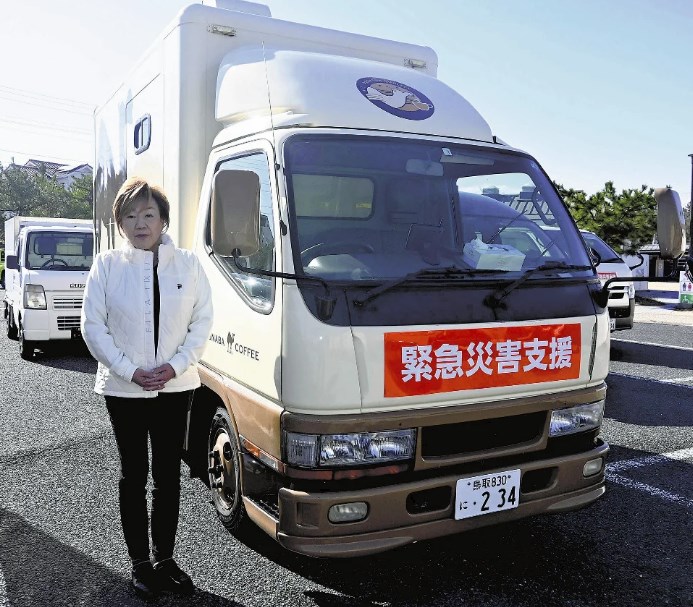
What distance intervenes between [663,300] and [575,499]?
1989cm

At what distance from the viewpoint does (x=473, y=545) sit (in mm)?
3451

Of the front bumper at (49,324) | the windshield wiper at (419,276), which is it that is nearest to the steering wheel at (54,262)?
the front bumper at (49,324)

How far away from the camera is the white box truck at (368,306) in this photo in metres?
2.60

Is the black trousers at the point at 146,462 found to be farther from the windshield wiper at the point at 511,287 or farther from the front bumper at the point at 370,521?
the windshield wiper at the point at 511,287

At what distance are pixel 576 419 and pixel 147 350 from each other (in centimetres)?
201

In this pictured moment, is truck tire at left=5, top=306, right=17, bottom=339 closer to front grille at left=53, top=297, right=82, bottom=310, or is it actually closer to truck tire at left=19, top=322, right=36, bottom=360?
truck tire at left=19, top=322, right=36, bottom=360

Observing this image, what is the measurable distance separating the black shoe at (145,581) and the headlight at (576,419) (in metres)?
1.90

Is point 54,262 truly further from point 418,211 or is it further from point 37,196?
point 37,196

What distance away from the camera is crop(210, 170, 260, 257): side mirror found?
2.86 m

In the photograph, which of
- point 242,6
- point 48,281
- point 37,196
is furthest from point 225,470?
point 37,196

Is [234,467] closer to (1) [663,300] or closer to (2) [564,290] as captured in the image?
(2) [564,290]

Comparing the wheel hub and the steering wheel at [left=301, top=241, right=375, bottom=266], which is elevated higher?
the steering wheel at [left=301, top=241, right=375, bottom=266]

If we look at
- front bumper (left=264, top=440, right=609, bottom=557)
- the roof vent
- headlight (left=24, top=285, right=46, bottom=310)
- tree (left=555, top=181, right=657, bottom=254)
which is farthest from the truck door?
tree (left=555, top=181, right=657, bottom=254)

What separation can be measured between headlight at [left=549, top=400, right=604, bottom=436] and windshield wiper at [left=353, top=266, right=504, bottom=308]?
0.76 metres
